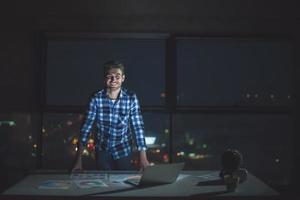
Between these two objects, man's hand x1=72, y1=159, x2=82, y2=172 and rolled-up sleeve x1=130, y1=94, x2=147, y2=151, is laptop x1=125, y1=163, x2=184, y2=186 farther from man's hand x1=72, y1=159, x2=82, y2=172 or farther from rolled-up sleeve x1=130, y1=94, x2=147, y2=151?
rolled-up sleeve x1=130, y1=94, x2=147, y2=151

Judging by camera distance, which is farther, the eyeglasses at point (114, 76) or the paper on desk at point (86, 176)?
the eyeglasses at point (114, 76)

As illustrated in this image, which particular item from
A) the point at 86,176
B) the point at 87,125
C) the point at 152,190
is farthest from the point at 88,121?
the point at 152,190

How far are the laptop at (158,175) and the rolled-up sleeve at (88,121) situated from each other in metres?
0.82

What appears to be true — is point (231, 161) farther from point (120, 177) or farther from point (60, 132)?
point (60, 132)

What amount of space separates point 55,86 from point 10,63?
0.45 metres

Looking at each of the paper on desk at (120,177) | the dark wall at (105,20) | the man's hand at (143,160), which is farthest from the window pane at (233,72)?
the paper on desk at (120,177)

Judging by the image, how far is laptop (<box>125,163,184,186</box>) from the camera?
8.66 feet

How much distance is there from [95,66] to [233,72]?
1359 mm

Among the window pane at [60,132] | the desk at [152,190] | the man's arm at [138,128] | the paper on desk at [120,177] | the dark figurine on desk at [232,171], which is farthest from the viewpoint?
the window pane at [60,132]

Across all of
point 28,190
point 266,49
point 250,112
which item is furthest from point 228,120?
point 28,190

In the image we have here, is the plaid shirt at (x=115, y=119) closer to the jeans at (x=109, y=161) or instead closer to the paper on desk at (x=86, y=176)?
the jeans at (x=109, y=161)

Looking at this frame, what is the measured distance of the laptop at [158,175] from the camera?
2641 millimetres

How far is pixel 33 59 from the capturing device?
462 centimetres

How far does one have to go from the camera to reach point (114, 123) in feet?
12.0
